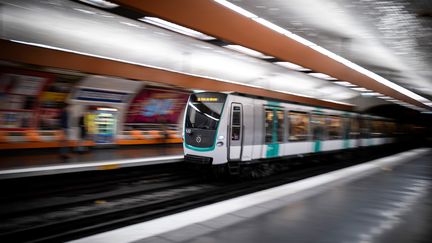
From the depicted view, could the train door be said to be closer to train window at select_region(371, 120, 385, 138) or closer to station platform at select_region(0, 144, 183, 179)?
station platform at select_region(0, 144, 183, 179)

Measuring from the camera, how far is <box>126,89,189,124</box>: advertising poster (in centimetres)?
1631

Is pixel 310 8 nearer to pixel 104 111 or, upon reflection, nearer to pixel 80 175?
pixel 80 175

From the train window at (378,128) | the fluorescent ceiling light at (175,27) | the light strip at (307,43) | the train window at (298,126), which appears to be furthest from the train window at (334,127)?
the fluorescent ceiling light at (175,27)

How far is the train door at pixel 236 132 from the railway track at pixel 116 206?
0.99 metres

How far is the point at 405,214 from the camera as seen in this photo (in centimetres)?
536

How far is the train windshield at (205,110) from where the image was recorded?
945 cm

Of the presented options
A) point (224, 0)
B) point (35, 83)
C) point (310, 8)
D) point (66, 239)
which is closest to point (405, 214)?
point (310, 8)

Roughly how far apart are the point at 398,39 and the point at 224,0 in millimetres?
5119

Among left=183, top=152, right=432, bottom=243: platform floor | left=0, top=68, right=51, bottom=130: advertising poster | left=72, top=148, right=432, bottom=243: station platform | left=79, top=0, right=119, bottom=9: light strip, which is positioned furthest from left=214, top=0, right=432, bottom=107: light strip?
left=0, top=68, right=51, bottom=130: advertising poster

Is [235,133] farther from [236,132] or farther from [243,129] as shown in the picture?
[243,129]

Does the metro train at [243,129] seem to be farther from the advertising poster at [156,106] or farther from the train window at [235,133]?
the advertising poster at [156,106]

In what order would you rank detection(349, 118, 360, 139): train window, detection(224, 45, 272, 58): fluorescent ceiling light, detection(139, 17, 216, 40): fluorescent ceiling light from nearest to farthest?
detection(139, 17, 216, 40): fluorescent ceiling light
detection(224, 45, 272, 58): fluorescent ceiling light
detection(349, 118, 360, 139): train window

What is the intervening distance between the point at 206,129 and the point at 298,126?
4.36 metres

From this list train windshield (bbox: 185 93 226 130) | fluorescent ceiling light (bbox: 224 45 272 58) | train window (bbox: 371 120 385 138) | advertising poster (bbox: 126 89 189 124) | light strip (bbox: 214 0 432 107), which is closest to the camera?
light strip (bbox: 214 0 432 107)
